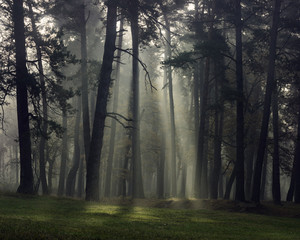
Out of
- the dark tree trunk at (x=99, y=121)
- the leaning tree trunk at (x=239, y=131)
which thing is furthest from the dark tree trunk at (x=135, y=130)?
the leaning tree trunk at (x=239, y=131)

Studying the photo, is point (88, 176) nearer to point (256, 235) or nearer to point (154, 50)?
point (256, 235)

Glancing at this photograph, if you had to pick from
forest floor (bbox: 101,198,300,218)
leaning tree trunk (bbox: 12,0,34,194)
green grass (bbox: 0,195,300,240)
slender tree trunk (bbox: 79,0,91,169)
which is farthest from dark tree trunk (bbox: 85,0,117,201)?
slender tree trunk (bbox: 79,0,91,169)

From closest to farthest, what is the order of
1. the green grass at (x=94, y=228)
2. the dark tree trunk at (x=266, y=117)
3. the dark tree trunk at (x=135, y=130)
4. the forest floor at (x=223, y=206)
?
the green grass at (x=94, y=228)
the forest floor at (x=223, y=206)
the dark tree trunk at (x=266, y=117)
the dark tree trunk at (x=135, y=130)

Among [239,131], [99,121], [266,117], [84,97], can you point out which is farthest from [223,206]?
[84,97]

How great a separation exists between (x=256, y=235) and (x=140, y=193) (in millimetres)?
14482

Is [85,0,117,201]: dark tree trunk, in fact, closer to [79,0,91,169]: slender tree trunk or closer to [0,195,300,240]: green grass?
[0,195,300,240]: green grass

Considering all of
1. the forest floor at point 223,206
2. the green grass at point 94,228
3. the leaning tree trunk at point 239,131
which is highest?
the leaning tree trunk at point 239,131

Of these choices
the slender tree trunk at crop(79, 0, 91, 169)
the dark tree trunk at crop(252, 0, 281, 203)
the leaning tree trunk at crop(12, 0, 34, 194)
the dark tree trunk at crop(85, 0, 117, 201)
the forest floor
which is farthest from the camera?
the slender tree trunk at crop(79, 0, 91, 169)

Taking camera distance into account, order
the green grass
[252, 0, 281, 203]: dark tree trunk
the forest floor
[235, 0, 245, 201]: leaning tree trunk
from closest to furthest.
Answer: the green grass
the forest floor
[235, 0, 245, 201]: leaning tree trunk
[252, 0, 281, 203]: dark tree trunk

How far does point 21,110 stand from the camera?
17406 mm

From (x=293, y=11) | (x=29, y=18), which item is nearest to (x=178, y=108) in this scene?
(x=293, y=11)

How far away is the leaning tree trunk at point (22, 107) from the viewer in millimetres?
17188

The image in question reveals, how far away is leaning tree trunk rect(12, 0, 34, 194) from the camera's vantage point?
17.2 metres

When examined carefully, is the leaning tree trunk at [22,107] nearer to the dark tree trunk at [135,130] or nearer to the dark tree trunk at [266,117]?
the dark tree trunk at [135,130]
